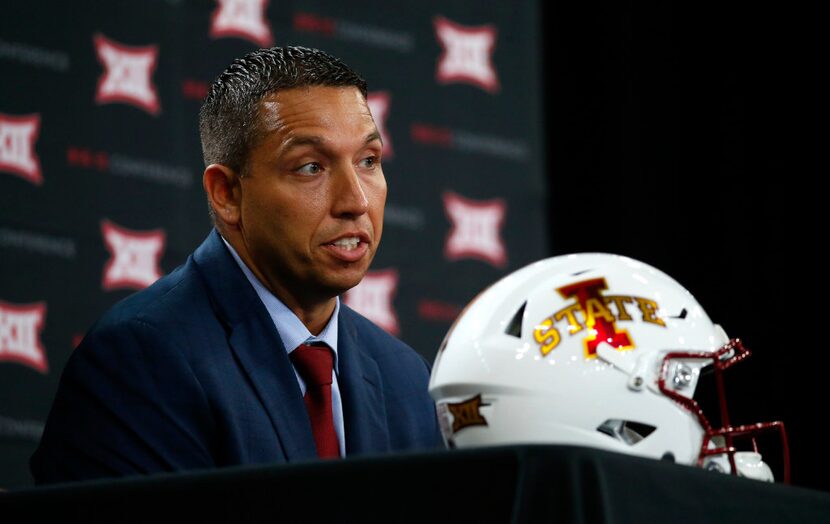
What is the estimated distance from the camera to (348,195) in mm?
1830

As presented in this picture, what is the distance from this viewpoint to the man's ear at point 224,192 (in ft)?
6.35

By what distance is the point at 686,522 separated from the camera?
112 cm

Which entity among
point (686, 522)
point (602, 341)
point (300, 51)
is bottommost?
point (686, 522)

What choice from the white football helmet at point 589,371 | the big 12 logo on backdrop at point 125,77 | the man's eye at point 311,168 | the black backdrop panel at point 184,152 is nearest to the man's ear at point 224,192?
the man's eye at point 311,168

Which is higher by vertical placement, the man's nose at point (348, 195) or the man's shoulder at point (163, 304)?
the man's nose at point (348, 195)

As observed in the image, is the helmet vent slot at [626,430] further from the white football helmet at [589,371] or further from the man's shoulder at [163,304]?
the man's shoulder at [163,304]

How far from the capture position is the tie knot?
72.6 inches

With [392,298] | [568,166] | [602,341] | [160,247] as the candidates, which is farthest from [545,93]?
[602,341]

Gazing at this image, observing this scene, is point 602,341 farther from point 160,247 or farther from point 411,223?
point 411,223

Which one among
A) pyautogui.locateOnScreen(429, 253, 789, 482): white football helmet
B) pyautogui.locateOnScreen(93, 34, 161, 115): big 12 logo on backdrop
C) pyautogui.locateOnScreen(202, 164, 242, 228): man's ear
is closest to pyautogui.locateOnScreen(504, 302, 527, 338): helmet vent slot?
pyautogui.locateOnScreen(429, 253, 789, 482): white football helmet

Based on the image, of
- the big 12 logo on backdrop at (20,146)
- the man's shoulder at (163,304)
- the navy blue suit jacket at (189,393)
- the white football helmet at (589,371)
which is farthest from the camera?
the big 12 logo on backdrop at (20,146)

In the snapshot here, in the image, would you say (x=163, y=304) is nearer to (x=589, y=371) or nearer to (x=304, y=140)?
(x=304, y=140)

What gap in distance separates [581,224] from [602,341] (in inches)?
104

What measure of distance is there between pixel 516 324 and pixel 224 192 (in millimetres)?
662
